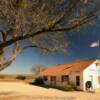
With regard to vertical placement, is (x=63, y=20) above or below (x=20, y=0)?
below

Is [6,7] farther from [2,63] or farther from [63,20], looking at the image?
[2,63]

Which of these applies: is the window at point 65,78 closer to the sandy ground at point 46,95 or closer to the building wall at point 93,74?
the building wall at point 93,74

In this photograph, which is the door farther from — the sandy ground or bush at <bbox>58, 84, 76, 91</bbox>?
the sandy ground

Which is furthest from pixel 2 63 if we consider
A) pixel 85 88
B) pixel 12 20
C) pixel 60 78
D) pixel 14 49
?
pixel 60 78

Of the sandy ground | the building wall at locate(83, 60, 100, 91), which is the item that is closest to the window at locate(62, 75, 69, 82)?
the building wall at locate(83, 60, 100, 91)

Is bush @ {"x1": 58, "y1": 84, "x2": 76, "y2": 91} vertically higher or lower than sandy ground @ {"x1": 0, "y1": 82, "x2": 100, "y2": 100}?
higher

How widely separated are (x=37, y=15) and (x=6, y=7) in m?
1.39

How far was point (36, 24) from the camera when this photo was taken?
40.8 feet

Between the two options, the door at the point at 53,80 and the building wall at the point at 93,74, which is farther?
the door at the point at 53,80

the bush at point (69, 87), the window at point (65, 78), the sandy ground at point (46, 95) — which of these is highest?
the window at point (65, 78)

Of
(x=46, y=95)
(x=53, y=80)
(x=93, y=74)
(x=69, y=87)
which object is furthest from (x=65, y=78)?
(x=46, y=95)

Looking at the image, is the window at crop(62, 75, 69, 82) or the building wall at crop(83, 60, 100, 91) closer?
the building wall at crop(83, 60, 100, 91)

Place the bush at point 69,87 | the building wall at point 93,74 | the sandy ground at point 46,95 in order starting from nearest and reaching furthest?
the sandy ground at point 46,95 < the bush at point 69,87 < the building wall at point 93,74

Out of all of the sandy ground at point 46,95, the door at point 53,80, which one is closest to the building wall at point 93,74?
the sandy ground at point 46,95
